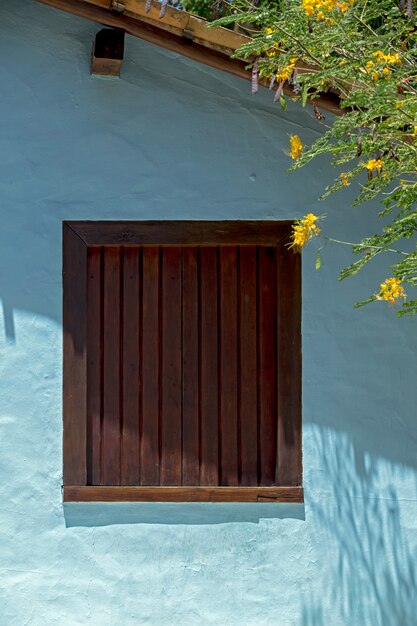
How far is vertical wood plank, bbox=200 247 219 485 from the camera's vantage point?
245 inches

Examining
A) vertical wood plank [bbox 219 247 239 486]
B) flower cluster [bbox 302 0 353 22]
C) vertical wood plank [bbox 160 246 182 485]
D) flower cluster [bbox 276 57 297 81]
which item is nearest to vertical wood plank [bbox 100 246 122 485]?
vertical wood plank [bbox 160 246 182 485]

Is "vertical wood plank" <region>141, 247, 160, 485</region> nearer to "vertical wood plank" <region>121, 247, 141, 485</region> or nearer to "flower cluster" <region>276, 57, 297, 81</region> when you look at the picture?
"vertical wood plank" <region>121, 247, 141, 485</region>

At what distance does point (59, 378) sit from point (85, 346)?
22cm

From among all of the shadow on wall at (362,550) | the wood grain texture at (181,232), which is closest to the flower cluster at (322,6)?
the wood grain texture at (181,232)

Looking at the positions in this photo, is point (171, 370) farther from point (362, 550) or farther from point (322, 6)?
point (322, 6)

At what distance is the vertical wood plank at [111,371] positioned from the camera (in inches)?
244

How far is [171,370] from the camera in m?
6.25

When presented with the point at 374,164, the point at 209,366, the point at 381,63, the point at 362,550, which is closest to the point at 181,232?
the point at 209,366

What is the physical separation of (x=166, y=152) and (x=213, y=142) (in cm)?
26

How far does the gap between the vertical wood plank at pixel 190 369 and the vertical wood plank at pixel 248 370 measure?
9.5 inches

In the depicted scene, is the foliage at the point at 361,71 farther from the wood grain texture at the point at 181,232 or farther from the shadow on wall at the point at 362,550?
the shadow on wall at the point at 362,550

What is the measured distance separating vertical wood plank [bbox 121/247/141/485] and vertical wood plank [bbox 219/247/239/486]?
1.47 ft

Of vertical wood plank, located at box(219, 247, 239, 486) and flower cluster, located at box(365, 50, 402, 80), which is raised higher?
flower cluster, located at box(365, 50, 402, 80)

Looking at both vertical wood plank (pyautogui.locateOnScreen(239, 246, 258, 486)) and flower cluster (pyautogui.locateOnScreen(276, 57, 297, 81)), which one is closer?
flower cluster (pyautogui.locateOnScreen(276, 57, 297, 81))
